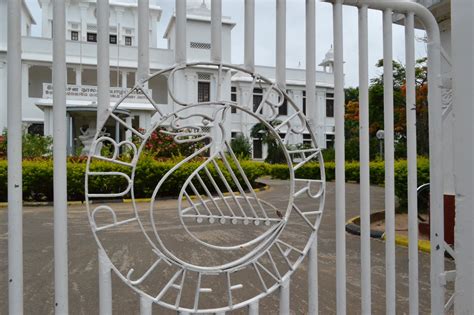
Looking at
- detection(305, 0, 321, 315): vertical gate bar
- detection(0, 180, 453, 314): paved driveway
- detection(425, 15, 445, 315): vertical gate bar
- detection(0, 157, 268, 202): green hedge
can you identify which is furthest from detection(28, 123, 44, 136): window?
detection(425, 15, 445, 315): vertical gate bar

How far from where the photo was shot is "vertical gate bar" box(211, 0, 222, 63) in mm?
1168

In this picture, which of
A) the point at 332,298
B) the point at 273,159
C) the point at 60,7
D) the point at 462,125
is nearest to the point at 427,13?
the point at 462,125

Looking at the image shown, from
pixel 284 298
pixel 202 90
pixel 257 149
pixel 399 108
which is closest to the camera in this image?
pixel 284 298

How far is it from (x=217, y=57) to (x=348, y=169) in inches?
498

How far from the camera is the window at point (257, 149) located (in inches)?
807

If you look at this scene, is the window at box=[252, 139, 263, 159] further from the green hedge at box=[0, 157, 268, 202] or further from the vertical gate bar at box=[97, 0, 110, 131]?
the vertical gate bar at box=[97, 0, 110, 131]

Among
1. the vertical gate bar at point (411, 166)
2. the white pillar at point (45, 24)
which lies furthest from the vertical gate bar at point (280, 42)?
the white pillar at point (45, 24)

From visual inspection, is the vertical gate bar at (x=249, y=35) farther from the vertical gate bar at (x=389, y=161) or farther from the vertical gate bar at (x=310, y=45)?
the vertical gate bar at (x=389, y=161)

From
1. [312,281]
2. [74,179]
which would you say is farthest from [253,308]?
[74,179]

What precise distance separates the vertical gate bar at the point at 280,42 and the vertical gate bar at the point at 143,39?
1.43 feet

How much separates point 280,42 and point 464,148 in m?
0.80

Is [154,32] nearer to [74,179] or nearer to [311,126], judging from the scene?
[74,179]

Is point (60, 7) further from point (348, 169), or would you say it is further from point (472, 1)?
point (348, 169)

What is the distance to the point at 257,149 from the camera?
2073 cm
